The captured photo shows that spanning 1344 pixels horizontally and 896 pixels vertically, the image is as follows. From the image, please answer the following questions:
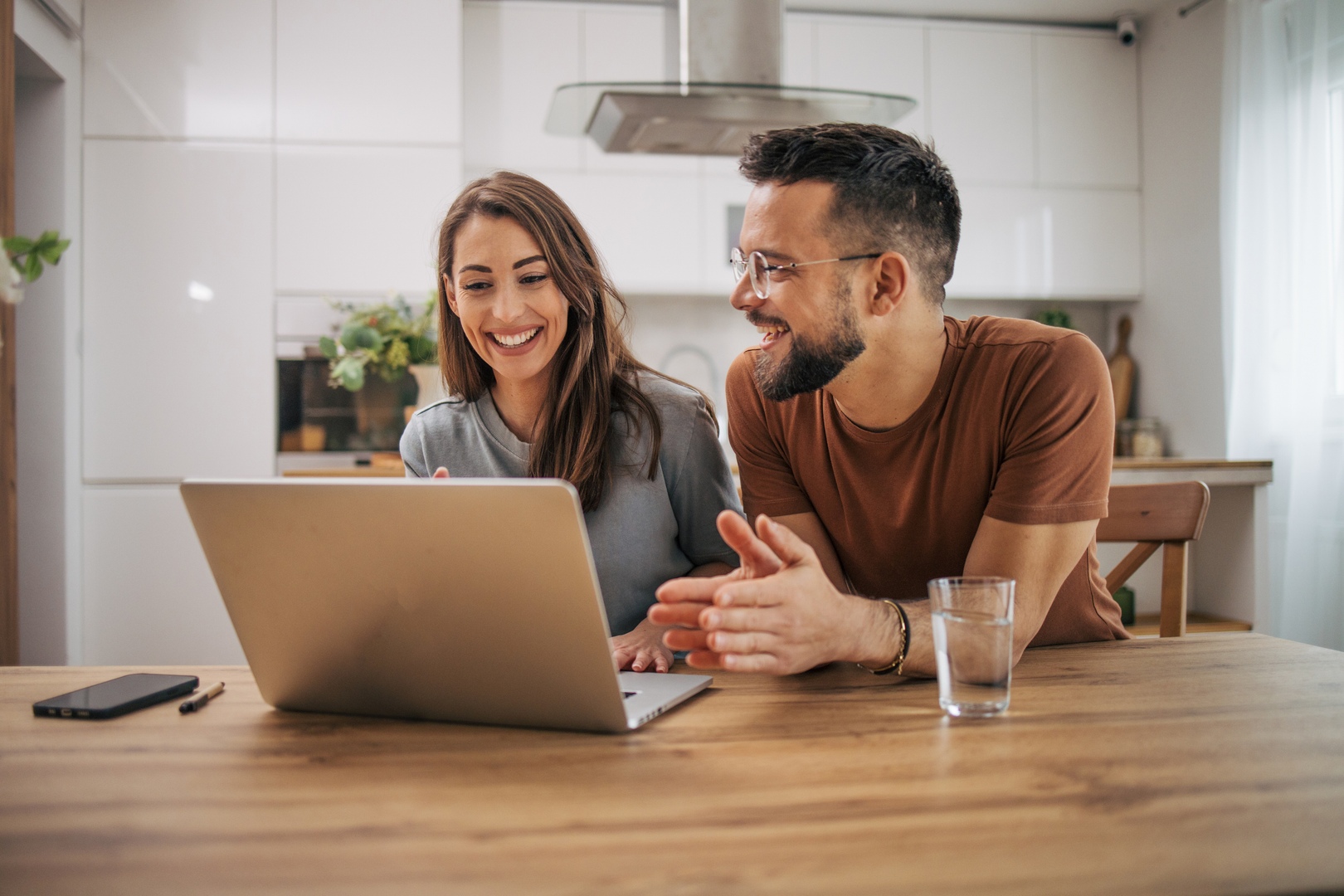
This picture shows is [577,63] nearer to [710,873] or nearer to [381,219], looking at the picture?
[381,219]

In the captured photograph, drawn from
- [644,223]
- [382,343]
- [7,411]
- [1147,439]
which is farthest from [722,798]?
[1147,439]

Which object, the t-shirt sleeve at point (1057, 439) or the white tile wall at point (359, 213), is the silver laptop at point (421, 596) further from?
the white tile wall at point (359, 213)

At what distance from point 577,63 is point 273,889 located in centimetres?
369

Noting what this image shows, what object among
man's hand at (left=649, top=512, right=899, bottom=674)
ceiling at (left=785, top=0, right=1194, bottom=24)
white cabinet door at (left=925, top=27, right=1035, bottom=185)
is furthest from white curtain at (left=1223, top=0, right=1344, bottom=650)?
man's hand at (left=649, top=512, right=899, bottom=674)

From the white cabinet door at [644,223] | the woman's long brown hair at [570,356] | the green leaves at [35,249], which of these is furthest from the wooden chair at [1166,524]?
the white cabinet door at [644,223]

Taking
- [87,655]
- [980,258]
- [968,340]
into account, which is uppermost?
[980,258]

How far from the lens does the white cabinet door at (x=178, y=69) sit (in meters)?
3.20

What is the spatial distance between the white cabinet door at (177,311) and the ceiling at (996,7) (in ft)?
7.41

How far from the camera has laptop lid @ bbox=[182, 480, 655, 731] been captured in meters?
0.73

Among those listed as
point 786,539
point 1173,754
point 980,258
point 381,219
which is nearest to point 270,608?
point 786,539

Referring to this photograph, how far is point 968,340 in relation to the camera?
133cm

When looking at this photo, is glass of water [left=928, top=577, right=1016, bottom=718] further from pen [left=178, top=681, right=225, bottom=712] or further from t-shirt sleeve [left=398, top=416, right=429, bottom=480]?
t-shirt sleeve [left=398, top=416, right=429, bottom=480]

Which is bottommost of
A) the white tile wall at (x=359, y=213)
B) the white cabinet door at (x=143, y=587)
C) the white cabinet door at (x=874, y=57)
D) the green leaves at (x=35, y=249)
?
the white cabinet door at (x=143, y=587)

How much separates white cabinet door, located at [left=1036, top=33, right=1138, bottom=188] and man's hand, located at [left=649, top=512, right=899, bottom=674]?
3.69 meters
